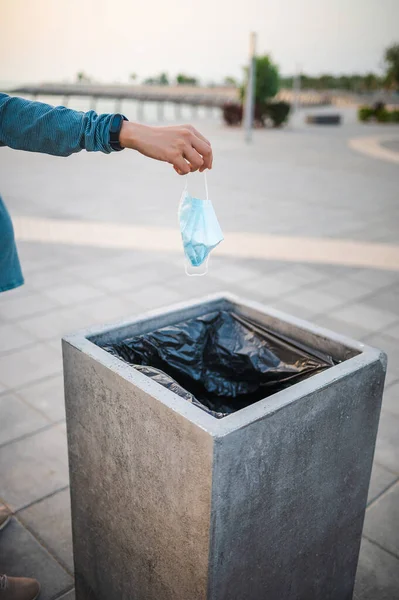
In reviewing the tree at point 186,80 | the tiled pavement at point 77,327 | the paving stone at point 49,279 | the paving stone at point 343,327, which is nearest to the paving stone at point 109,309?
the tiled pavement at point 77,327

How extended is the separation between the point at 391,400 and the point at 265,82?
761 inches

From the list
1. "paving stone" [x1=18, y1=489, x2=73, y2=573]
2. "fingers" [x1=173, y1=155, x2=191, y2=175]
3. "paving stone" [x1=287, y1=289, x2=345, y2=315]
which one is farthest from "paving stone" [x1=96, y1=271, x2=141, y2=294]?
"fingers" [x1=173, y1=155, x2=191, y2=175]

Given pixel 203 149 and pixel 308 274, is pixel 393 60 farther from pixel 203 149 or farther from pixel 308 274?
pixel 203 149

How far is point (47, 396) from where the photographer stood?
10.7 feet

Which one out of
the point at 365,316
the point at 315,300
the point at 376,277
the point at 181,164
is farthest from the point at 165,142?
the point at 376,277

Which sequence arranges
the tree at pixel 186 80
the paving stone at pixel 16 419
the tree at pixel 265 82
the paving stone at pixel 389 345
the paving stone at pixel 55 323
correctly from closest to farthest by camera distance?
1. the paving stone at pixel 16 419
2. the paving stone at pixel 389 345
3. the paving stone at pixel 55 323
4. the tree at pixel 265 82
5. the tree at pixel 186 80

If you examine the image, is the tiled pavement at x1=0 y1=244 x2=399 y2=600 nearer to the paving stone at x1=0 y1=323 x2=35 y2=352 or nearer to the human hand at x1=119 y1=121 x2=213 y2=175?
the paving stone at x1=0 y1=323 x2=35 y2=352

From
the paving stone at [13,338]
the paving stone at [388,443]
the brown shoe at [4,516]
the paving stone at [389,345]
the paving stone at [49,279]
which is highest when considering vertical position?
the paving stone at [49,279]

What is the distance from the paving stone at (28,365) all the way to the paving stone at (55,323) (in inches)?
7.8

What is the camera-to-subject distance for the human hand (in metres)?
1.42

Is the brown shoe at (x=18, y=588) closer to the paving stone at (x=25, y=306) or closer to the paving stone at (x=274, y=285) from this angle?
the paving stone at (x=25, y=306)

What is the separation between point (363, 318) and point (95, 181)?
6.96 metres

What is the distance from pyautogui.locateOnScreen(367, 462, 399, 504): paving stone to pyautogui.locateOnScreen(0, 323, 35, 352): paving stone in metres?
2.45

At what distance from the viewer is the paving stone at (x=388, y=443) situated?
9.21 ft
